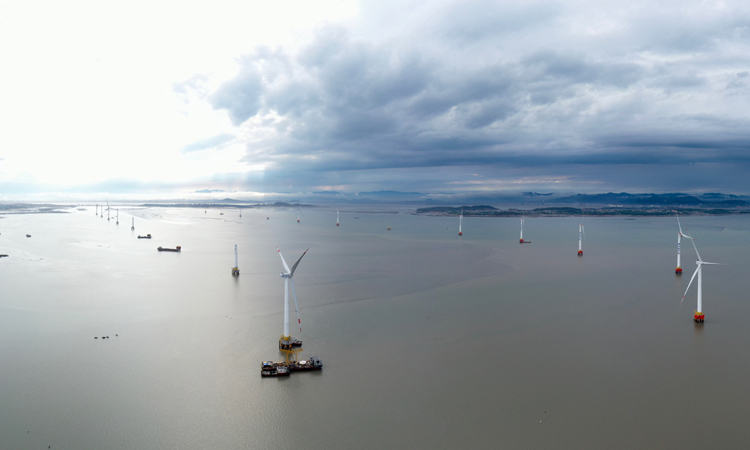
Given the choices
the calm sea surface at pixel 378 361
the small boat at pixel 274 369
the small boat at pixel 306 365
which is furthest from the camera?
the small boat at pixel 306 365

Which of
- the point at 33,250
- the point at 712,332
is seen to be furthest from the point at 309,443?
the point at 33,250

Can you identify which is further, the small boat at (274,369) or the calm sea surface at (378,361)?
the small boat at (274,369)

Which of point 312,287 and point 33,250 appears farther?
point 33,250

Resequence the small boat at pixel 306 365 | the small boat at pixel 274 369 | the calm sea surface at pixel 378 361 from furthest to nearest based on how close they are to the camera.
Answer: the small boat at pixel 306 365, the small boat at pixel 274 369, the calm sea surface at pixel 378 361

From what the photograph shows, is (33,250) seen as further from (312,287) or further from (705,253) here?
(705,253)

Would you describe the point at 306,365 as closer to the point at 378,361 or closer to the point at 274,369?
the point at 274,369
